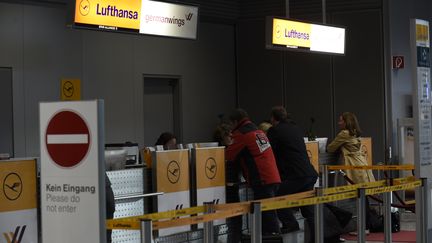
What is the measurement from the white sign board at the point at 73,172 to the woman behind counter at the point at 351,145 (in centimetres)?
658

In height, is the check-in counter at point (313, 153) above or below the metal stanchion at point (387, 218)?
above

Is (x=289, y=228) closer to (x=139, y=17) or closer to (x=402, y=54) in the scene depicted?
(x=139, y=17)

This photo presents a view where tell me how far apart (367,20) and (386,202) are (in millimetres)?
6538

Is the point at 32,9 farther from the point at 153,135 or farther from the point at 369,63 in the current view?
the point at 369,63

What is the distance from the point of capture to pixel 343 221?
9.09m

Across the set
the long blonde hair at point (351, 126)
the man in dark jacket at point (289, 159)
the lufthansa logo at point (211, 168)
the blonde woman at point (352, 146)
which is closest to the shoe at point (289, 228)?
the man in dark jacket at point (289, 159)

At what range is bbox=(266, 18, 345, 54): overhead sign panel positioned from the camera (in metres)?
10.0

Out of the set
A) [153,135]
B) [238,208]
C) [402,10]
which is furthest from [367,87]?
[238,208]

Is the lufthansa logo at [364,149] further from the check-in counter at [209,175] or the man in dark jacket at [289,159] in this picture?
the check-in counter at [209,175]

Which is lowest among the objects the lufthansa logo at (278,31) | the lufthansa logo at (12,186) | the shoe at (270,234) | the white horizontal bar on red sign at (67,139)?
the shoe at (270,234)

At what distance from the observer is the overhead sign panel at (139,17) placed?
7.31 m

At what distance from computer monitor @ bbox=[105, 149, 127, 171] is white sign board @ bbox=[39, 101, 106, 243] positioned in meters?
2.59

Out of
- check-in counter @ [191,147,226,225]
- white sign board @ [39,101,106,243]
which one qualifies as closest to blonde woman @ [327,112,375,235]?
check-in counter @ [191,147,226,225]

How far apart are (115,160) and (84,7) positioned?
1.51 m
